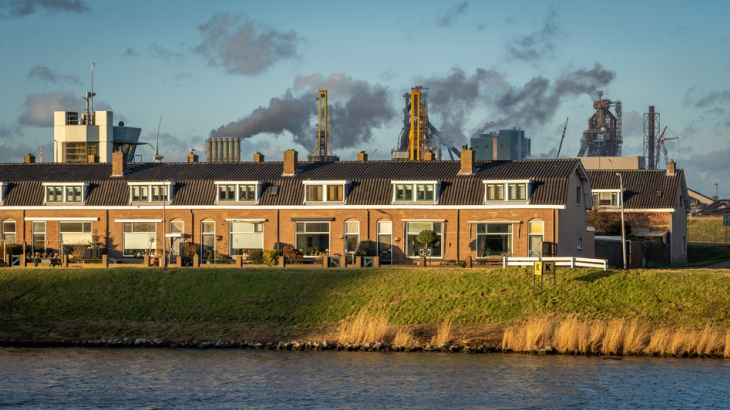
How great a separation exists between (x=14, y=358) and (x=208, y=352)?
806 centimetres

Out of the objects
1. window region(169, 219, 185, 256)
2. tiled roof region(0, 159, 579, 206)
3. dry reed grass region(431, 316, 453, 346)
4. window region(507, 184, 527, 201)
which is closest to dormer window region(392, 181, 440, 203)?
tiled roof region(0, 159, 579, 206)

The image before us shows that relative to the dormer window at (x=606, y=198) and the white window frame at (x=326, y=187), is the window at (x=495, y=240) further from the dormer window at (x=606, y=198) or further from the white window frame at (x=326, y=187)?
the dormer window at (x=606, y=198)

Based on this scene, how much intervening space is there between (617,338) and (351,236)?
81.4ft

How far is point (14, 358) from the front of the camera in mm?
41062

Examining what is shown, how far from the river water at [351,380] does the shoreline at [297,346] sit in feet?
2.52

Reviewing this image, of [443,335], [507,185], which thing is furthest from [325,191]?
[443,335]

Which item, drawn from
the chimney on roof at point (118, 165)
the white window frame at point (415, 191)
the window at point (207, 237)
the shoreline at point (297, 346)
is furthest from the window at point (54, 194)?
the white window frame at point (415, 191)

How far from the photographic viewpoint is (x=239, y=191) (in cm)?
6438

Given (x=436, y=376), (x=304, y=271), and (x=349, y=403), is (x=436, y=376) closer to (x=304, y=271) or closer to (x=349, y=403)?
(x=349, y=403)

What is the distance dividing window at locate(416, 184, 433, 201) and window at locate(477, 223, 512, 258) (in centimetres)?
400

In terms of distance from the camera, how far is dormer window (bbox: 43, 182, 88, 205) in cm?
6606

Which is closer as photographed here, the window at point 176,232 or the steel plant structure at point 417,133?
the window at point 176,232

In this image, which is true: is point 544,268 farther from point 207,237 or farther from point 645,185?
point 645,185

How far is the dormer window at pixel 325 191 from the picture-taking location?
6303 centimetres
